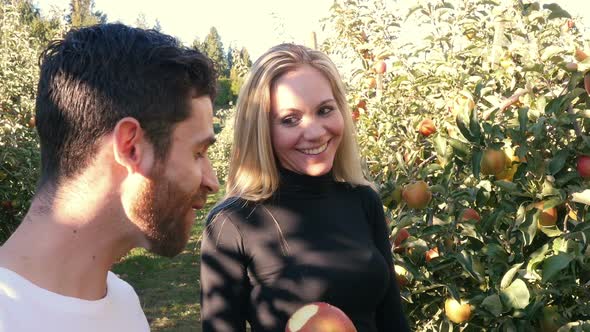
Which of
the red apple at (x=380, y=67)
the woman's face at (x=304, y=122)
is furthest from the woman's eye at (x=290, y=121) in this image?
the red apple at (x=380, y=67)

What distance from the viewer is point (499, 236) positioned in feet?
7.21

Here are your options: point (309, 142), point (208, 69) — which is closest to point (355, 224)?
point (309, 142)

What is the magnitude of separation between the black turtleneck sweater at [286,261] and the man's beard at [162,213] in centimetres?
62

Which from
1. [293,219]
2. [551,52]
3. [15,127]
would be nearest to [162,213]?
[293,219]

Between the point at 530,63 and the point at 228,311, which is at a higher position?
the point at 530,63

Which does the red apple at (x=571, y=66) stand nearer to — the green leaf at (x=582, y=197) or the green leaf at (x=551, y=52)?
the green leaf at (x=551, y=52)

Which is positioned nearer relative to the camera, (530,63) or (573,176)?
(573,176)

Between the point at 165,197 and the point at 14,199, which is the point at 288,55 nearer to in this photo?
the point at 165,197

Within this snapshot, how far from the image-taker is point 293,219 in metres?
1.82

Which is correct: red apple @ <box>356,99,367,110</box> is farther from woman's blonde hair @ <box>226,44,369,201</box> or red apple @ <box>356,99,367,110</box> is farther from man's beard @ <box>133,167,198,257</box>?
man's beard @ <box>133,167,198,257</box>

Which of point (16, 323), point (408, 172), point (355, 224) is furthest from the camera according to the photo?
point (408, 172)

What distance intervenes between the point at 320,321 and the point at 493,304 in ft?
2.51

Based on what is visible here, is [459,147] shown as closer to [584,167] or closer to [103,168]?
[584,167]

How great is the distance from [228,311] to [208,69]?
73cm
